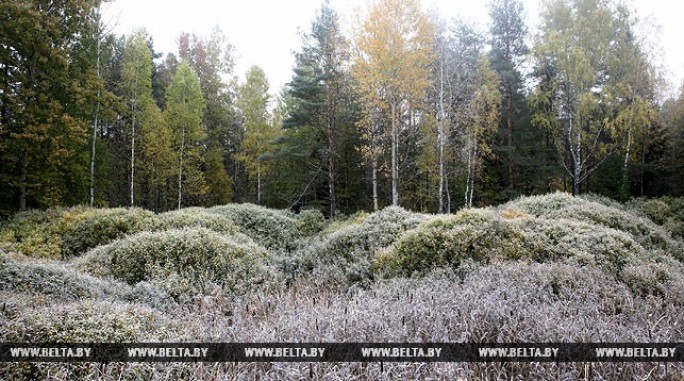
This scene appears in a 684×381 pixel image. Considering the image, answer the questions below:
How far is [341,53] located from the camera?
18.8 metres

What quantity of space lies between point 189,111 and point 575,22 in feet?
73.9

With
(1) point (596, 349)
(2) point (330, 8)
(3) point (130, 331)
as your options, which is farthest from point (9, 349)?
(2) point (330, 8)

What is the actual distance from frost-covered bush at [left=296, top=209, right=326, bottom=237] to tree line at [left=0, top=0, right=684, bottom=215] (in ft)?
7.58

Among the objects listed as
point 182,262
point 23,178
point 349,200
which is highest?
point 23,178

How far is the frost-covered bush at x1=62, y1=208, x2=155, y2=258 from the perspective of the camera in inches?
404

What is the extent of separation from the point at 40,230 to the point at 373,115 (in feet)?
42.0

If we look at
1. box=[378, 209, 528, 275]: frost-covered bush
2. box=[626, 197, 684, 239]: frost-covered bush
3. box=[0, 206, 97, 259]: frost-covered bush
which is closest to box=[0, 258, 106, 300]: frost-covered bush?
box=[378, 209, 528, 275]: frost-covered bush

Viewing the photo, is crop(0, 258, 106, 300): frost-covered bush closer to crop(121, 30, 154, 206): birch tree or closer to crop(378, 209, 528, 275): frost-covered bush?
crop(378, 209, 528, 275): frost-covered bush

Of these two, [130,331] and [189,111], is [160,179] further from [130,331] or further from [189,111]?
[130,331]

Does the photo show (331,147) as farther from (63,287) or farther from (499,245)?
(63,287)

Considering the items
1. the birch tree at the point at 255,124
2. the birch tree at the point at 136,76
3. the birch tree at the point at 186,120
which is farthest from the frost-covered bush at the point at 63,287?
the birch tree at the point at 255,124

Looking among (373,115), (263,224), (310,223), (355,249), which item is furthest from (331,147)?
(355,249)

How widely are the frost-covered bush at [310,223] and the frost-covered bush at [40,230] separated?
6824 mm

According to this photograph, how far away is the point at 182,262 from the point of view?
6715mm
